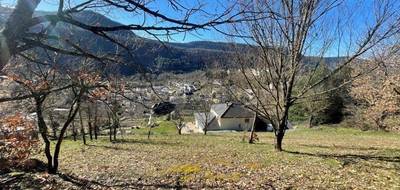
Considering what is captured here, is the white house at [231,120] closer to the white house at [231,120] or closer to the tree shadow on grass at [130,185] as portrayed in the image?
the white house at [231,120]

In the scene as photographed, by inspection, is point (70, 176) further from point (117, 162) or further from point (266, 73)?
point (266, 73)

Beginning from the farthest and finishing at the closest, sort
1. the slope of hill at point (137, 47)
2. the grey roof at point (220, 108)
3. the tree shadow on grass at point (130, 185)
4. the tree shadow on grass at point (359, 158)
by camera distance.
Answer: the grey roof at point (220, 108) < the tree shadow on grass at point (359, 158) < the tree shadow on grass at point (130, 185) < the slope of hill at point (137, 47)

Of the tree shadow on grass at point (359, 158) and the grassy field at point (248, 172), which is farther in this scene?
the tree shadow on grass at point (359, 158)

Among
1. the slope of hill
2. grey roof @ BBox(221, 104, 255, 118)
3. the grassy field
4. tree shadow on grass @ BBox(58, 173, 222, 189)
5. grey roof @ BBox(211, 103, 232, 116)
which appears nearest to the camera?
the slope of hill

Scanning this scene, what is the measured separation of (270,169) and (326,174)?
1935 millimetres

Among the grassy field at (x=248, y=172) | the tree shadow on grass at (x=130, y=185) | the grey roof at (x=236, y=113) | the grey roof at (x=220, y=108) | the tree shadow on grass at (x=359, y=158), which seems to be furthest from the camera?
the grey roof at (x=220, y=108)

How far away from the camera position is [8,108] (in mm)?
17672

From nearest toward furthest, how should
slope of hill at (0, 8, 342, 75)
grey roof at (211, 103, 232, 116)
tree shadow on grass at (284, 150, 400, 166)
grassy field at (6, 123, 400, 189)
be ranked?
slope of hill at (0, 8, 342, 75) → grassy field at (6, 123, 400, 189) → tree shadow on grass at (284, 150, 400, 166) → grey roof at (211, 103, 232, 116)

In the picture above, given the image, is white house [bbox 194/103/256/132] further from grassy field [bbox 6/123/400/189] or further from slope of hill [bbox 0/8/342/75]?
grassy field [bbox 6/123/400/189]

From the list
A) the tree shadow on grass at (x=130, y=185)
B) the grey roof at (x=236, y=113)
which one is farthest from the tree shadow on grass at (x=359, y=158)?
the grey roof at (x=236, y=113)

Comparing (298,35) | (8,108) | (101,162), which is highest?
(298,35)

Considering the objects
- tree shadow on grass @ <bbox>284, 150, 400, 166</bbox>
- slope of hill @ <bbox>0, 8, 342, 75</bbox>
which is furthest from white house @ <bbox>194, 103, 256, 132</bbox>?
tree shadow on grass @ <bbox>284, 150, 400, 166</bbox>

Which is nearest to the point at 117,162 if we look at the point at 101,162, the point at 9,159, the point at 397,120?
the point at 101,162

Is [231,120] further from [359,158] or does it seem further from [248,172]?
[248,172]
